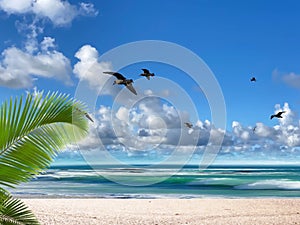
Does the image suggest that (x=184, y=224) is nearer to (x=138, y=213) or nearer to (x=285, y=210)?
(x=138, y=213)

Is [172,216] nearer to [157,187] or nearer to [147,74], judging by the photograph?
[147,74]

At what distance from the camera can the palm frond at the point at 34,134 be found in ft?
14.6

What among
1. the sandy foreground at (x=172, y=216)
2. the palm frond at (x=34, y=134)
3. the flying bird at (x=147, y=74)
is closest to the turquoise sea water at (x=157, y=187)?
the sandy foreground at (x=172, y=216)

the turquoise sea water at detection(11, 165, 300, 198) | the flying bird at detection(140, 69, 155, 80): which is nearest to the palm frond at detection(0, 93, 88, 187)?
the flying bird at detection(140, 69, 155, 80)

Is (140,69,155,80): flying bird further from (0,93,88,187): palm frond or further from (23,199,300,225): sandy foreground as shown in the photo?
(0,93,88,187): palm frond

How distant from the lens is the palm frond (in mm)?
4449

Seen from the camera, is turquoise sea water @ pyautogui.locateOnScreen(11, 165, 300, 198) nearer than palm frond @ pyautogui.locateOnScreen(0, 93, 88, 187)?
No

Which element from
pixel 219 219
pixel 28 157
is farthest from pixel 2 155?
pixel 219 219

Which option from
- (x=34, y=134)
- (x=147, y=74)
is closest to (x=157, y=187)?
(x=147, y=74)

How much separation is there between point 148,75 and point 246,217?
6.40 metres

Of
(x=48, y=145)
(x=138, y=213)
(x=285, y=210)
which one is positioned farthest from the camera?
(x=285, y=210)

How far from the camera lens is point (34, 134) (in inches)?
181

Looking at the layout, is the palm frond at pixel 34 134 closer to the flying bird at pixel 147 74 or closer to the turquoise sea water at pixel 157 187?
the flying bird at pixel 147 74

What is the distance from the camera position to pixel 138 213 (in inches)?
615
